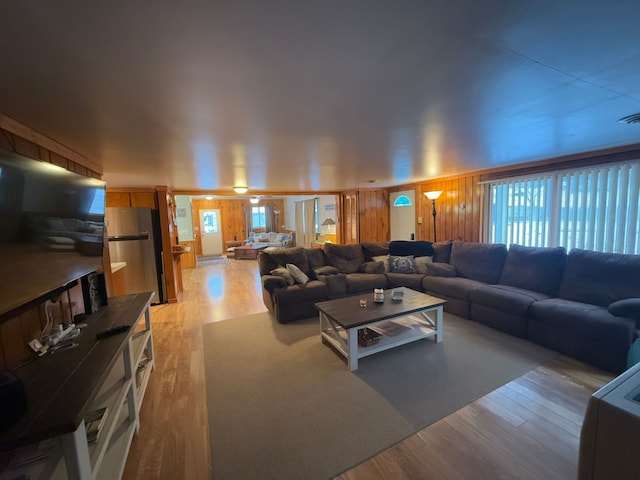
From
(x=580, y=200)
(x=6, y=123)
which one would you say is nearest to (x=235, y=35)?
(x=6, y=123)

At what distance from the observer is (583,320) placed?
2533 millimetres

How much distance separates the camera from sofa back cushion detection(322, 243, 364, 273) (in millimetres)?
4863

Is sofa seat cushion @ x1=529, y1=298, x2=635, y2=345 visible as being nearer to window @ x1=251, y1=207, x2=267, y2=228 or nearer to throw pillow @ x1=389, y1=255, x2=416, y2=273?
throw pillow @ x1=389, y1=255, x2=416, y2=273

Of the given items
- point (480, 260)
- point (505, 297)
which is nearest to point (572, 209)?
point (480, 260)

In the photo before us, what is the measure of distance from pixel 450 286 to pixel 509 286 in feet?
2.34

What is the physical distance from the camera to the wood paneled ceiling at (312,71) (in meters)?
0.88

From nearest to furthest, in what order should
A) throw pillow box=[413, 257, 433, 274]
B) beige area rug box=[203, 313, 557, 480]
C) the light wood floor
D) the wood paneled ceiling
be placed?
the wood paneled ceiling → the light wood floor → beige area rug box=[203, 313, 557, 480] → throw pillow box=[413, 257, 433, 274]

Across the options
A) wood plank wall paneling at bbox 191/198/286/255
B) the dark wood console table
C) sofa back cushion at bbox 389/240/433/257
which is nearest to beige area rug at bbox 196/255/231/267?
wood plank wall paneling at bbox 191/198/286/255

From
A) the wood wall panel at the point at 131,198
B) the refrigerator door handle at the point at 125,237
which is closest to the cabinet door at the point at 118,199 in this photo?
the wood wall panel at the point at 131,198

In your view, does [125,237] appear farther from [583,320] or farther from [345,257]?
[583,320]

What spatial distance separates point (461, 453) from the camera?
5.36 feet

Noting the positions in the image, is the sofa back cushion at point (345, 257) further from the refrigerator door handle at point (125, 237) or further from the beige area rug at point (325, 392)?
the refrigerator door handle at point (125, 237)

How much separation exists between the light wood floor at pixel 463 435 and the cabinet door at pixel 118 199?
11.0ft

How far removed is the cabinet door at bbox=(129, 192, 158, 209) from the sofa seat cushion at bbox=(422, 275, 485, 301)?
16.1 ft
